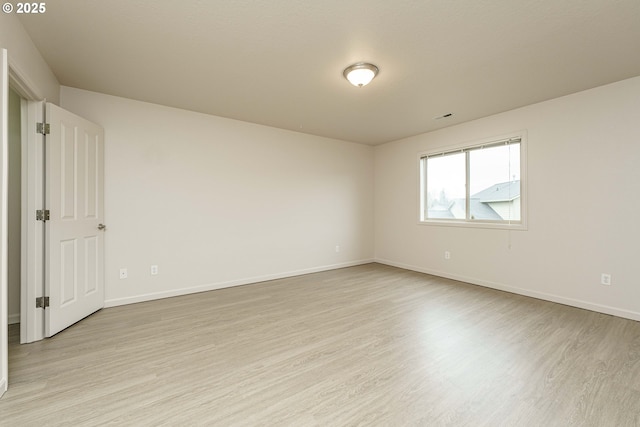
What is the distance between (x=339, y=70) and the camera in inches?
105

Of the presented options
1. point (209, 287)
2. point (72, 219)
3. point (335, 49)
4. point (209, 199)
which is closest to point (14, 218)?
point (72, 219)

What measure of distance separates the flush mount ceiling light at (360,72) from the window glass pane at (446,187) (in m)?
2.59

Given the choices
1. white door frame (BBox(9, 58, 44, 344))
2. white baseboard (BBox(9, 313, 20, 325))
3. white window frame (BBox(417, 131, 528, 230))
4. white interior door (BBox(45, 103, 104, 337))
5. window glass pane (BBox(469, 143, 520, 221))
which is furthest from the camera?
window glass pane (BBox(469, 143, 520, 221))

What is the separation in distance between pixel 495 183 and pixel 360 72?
2.77 meters

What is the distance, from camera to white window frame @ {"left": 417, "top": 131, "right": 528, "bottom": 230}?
3.63 metres

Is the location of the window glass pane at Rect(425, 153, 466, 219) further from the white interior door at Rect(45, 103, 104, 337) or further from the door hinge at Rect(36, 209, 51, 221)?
the door hinge at Rect(36, 209, 51, 221)

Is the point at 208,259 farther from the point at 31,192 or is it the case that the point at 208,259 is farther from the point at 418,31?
the point at 418,31

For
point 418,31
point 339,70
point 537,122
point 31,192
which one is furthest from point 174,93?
point 537,122

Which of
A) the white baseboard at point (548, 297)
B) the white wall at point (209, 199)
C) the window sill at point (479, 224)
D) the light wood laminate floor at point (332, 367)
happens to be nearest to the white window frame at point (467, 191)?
the window sill at point (479, 224)

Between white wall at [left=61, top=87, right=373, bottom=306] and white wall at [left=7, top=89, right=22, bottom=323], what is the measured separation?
0.55 metres

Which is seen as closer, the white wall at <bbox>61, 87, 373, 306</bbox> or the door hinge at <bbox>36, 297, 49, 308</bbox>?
the door hinge at <bbox>36, 297, 49, 308</bbox>

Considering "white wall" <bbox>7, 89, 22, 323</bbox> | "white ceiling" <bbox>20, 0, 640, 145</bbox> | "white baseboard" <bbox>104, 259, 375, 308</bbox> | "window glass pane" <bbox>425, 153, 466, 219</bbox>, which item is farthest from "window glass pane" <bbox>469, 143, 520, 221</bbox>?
"white wall" <bbox>7, 89, 22, 323</bbox>

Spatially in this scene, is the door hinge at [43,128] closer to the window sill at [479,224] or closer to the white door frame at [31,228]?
the white door frame at [31,228]

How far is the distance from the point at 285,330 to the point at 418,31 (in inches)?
109
